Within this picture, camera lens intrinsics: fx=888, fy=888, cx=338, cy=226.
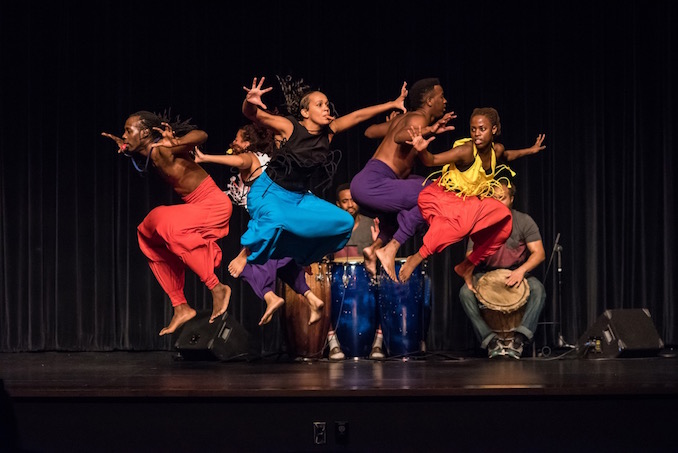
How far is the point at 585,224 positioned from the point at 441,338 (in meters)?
1.52

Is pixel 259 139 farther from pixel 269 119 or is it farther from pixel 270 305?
pixel 270 305

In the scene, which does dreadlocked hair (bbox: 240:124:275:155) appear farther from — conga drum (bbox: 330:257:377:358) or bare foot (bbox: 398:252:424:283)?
bare foot (bbox: 398:252:424:283)

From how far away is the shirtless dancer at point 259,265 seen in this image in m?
5.51

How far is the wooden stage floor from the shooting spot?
4.29 m

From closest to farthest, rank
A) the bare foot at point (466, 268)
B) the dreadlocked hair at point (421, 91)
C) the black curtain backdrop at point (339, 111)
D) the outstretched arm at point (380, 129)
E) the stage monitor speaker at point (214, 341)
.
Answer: the dreadlocked hair at point (421, 91) < the outstretched arm at point (380, 129) < the bare foot at point (466, 268) < the stage monitor speaker at point (214, 341) < the black curtain backdrop at point (339, 111)

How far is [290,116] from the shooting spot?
17.4ft

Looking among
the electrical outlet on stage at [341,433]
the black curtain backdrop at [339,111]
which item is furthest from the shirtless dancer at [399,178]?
the black curtain backdrop at [339,111]

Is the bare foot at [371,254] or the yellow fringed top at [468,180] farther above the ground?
the yellow fringed top at [468,180]

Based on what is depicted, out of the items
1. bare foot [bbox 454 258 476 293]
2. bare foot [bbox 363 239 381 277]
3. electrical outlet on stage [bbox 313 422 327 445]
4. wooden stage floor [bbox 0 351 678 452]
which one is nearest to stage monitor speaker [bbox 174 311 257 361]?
bare foot [bbox 363 239 381 277]

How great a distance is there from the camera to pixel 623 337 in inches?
237

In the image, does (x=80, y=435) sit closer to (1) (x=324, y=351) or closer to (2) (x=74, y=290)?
(1) (x=324, y=351)

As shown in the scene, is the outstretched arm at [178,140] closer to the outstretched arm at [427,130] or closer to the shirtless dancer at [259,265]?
the shirtless dancer at [259,265]

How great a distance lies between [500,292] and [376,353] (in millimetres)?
1023

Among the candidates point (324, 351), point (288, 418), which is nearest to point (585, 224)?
point (324, 351)
